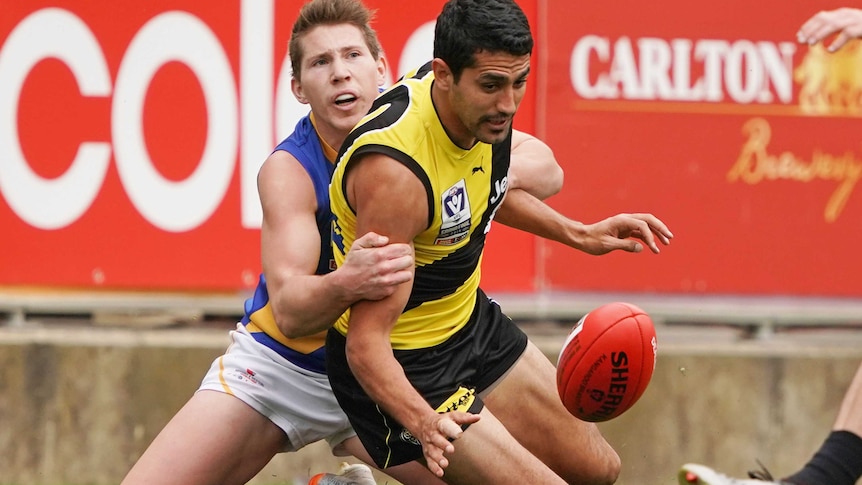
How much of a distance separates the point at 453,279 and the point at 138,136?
281cm

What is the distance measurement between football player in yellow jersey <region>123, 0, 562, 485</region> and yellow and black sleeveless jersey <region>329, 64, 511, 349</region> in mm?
215

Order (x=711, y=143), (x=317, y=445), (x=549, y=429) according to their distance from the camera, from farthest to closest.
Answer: (x=711, y=143) < (x=317, y=445) < (x=549, y=429)

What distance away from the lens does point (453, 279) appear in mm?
4820

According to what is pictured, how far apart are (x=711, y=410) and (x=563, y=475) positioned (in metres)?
2.19

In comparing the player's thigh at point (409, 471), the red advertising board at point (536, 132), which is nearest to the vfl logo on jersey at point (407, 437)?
the player's thigh at point (409, 471)

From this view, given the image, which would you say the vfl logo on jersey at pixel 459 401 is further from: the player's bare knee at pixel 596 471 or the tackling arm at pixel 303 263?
the player's bare knee at pixel 596 471

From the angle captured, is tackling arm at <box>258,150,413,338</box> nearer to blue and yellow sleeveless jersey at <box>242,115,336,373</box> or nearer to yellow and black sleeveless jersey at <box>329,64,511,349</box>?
blue and yellow sleeveless jersey at <box>242,115,336,373</box>

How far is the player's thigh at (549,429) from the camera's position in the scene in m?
5.14

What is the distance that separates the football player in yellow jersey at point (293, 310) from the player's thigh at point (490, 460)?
613 mm

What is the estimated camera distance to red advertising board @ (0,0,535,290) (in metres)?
7.07

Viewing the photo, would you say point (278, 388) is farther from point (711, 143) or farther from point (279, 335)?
point (711, 143)

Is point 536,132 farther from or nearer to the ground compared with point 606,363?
farther from the ground

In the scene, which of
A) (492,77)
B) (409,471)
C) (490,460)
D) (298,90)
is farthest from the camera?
(409,471)

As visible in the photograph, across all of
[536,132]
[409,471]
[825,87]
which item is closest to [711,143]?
[825,87]
